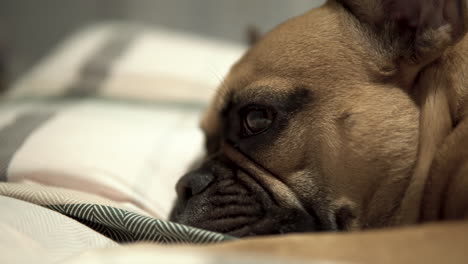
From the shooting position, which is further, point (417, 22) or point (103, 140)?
point (103, 140)

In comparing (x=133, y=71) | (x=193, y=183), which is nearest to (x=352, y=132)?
(x=193, y=183)

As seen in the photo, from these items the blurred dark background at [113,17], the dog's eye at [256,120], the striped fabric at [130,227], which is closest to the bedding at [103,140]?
the striped fabric at [130,227]

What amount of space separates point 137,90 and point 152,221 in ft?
4.19

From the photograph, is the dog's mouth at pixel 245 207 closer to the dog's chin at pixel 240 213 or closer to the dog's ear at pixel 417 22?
the dog's chin at pixel 240 213

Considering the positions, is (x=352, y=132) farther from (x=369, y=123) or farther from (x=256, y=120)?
(x=256, y=120)

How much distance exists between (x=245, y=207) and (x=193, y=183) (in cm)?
15

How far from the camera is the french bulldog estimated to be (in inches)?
44.5

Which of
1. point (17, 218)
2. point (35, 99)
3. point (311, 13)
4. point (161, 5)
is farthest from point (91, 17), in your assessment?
point (17, 218)

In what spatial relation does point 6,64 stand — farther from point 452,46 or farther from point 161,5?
point 452,46

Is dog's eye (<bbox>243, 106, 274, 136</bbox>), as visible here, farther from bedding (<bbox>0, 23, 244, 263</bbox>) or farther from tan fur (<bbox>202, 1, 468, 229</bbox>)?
bedding (<bbox>0, 23, 244, 263</bbox>)

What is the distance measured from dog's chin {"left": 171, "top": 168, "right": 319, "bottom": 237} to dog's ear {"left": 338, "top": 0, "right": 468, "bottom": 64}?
47 cm

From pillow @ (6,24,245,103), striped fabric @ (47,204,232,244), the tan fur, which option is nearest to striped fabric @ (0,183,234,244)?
striped fabric @ (47,204,232,244)

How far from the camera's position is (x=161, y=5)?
3.66 meters

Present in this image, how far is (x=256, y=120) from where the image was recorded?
1.22 m
